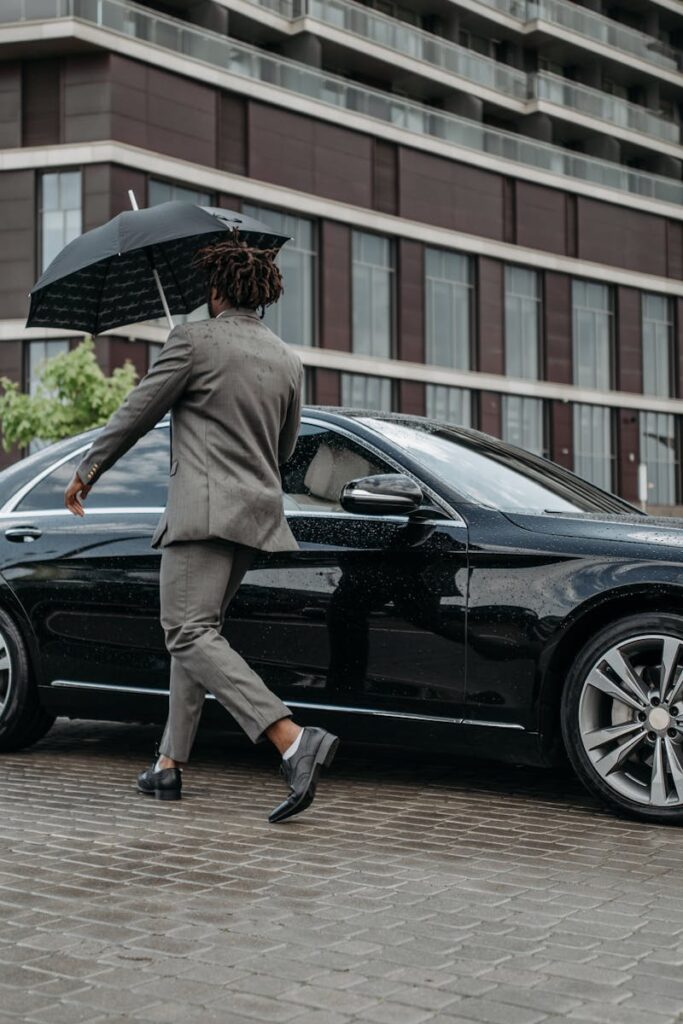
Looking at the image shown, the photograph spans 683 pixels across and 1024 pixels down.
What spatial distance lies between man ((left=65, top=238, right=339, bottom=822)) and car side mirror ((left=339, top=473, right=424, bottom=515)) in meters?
0.31

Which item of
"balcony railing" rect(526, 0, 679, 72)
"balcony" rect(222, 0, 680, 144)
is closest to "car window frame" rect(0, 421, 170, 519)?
"balcony" rect(222, 0, 680, 144)

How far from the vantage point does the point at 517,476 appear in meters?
5.93

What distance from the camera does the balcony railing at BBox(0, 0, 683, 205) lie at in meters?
35.5

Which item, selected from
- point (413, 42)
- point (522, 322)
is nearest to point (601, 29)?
point (413, 42)

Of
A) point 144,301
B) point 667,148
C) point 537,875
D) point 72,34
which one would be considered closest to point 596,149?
point 667,148

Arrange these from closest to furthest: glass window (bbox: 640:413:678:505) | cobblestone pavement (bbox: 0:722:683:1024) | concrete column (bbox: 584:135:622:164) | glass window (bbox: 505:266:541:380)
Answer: cobblestone pavement (bbox: 0:722:683:1024), glass window (bbox: 505:266:541:380), glass window (bbox: 640:413:678:505), concrete column (bbox: 584:135:622:164)

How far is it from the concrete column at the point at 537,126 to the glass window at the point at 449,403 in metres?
9.86

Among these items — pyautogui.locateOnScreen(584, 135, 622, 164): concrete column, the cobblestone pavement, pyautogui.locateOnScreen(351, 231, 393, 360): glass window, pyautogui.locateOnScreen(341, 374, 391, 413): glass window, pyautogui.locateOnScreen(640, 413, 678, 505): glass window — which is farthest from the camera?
pyautogui.locateOnScreen(584, 135, 622, 164): concrete column

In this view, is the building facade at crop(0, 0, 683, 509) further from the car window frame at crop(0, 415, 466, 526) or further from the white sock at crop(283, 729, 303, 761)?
the white sock at crop(283, 729, 303, 761)

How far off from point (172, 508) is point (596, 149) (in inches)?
1911

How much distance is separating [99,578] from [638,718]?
2.37 meters

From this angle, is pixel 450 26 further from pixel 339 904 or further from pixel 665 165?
pixel 339 904

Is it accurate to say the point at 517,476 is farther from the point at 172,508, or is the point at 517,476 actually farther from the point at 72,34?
the point at 72,34

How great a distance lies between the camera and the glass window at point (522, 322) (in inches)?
1842
